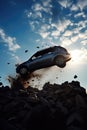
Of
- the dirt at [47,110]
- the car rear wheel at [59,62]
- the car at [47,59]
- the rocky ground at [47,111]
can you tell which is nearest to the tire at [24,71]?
the car at [47,59]

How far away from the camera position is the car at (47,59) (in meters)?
16.2

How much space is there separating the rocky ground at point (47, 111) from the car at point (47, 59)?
8.93 ft

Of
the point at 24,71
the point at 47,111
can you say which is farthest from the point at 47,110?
the point at 24,71

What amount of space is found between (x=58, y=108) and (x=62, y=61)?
633 centimetres

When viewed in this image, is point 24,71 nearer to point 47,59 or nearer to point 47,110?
point 47,59

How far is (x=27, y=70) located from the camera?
1727 centimetres

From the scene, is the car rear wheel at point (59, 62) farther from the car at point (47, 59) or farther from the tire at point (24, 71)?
the tire at point (24, 71)

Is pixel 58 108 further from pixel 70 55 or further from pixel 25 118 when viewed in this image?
pixel 70 55

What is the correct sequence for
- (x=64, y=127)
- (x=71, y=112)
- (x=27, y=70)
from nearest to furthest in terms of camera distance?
(x=64, y=127), (x=71, y=112), (x=27, y=70)

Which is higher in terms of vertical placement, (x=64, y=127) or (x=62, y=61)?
(x=62, y=61)

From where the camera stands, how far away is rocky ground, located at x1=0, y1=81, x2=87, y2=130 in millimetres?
8742

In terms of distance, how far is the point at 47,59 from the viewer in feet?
53.6

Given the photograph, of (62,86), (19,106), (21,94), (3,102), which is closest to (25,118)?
(19,106)

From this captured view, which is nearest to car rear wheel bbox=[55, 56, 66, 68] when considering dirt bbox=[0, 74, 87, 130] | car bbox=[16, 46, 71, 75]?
car bbox=[16, 46, 71, 75]
